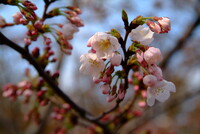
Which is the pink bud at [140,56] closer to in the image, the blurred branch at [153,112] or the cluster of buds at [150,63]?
the cluster of buds at [150,63]

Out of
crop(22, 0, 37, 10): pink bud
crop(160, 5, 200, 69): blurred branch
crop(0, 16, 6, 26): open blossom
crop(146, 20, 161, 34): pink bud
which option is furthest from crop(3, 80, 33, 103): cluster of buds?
crop(160, 5, 200, 69): blurred branch

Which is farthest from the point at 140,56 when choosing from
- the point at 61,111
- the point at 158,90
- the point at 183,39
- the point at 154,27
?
the point at 183,39

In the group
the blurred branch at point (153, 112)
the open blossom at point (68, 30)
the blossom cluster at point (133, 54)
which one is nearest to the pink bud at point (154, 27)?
the blossom cluster at point (133, 54)

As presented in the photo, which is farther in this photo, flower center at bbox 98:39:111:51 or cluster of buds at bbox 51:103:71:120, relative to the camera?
cluster of buds at bbox 51:103:71:120

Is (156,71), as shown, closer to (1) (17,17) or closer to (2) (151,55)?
(2) (151,55)

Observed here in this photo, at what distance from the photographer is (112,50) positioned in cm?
117

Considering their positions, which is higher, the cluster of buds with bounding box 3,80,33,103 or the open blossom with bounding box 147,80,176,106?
the open blossom with bounding box 147,80,176,106

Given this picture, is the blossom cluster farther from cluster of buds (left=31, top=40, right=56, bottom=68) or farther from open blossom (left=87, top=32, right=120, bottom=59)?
Result: cluster of buds (left=31, top=40, right=56, bottom=68)

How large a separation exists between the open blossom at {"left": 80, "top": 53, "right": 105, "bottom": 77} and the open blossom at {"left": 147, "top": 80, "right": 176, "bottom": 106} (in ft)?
0.97

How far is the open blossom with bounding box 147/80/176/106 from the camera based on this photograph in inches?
47.3

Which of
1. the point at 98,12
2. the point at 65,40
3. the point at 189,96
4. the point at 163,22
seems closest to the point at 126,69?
the point at 163,22

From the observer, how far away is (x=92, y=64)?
1210 millimetres

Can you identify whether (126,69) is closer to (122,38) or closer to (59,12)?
(122,38)

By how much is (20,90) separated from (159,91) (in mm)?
1398
